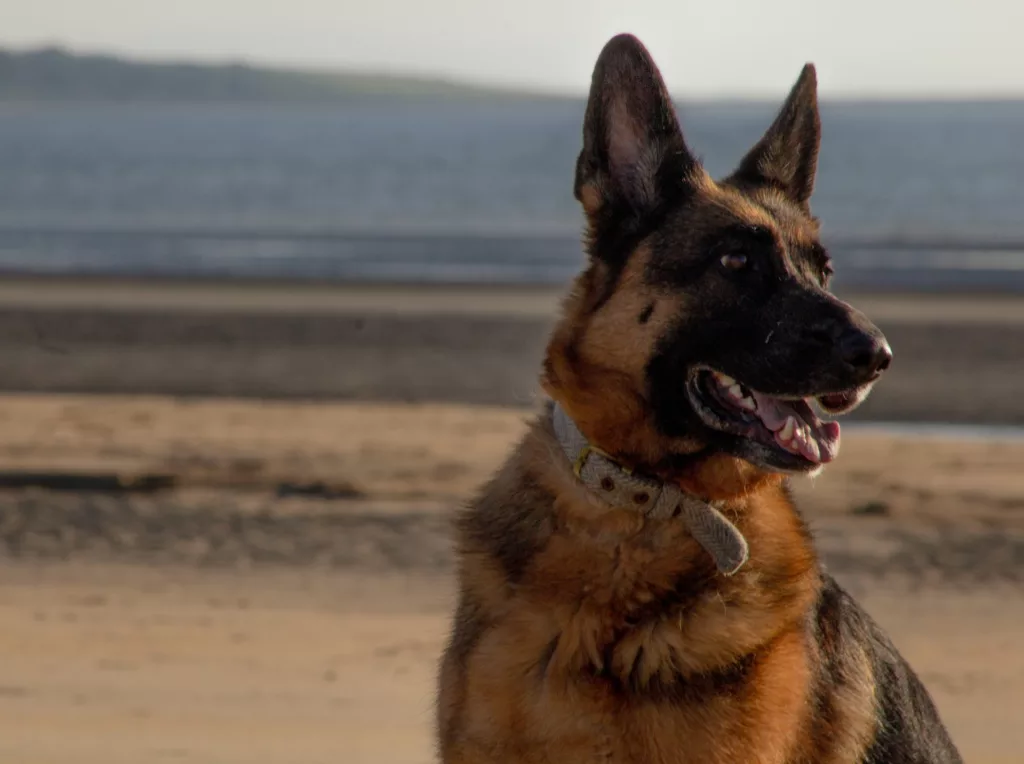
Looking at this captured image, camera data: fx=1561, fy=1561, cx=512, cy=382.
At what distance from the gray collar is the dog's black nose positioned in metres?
0.52

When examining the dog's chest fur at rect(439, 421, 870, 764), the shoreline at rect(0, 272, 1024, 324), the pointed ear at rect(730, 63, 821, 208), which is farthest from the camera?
the shoreline at rect(0, 272, 1024, 324)

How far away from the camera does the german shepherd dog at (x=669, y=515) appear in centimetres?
374

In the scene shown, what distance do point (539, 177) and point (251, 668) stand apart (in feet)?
179

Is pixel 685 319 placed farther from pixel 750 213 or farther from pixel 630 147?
pixel 630 147

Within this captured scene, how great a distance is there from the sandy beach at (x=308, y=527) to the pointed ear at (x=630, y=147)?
747mm

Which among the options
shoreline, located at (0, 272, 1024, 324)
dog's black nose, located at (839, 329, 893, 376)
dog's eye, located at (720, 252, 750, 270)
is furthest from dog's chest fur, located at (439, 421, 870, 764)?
shoreline, located at (0, 272, 1024, 324)

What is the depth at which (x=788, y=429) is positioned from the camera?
155 inches

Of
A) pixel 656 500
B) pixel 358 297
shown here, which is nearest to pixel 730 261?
pixel 656 500

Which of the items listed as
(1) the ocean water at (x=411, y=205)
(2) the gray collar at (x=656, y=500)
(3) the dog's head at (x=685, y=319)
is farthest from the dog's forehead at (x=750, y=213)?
(1) the ocean water at (x=411, y=205)

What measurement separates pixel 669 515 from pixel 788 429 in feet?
1.24

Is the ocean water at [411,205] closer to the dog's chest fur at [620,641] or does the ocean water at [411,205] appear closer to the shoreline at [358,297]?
the shoreline at [358,297]

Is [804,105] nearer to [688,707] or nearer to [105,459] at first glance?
[688,707]

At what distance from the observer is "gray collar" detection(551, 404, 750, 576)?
3947 millimetres

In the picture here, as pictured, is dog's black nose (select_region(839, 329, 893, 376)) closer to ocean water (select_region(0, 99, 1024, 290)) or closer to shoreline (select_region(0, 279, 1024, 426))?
ocean water (select_region(0, 99, 1024, 290))
